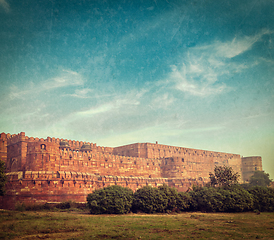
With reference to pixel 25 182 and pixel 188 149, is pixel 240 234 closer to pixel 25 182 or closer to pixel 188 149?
pixel 25 182

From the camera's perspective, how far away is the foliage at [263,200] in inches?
1009

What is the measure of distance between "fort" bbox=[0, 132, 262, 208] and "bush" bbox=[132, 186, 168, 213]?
8.57 metres

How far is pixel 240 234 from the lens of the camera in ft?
44.7

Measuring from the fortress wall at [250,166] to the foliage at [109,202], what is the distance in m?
58.3

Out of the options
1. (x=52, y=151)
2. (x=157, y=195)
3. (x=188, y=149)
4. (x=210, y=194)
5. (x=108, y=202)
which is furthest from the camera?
(x=188, y=149)

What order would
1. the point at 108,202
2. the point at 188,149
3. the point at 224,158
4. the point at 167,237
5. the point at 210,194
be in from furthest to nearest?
the point at 224,158 < the point at 188,149 < the point at 210,194 < the point at 108,202 < the point at 167,237

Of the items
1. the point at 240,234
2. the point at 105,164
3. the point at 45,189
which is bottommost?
the point at 240,234

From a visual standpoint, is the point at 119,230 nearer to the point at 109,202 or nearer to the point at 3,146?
the point at 109,202

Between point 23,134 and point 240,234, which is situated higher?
point 23,134

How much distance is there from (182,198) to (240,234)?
1090cm

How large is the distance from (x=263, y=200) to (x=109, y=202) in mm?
16378

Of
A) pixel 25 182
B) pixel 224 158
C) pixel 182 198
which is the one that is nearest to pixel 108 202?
pixel 182 198

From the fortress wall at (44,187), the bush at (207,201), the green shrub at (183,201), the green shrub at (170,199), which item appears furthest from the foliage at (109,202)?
the bush at (207,201)

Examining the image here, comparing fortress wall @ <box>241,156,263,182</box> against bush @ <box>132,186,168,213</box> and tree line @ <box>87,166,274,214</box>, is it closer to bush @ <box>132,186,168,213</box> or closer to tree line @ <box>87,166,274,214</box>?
tree line @ <box>87,166,274,214</box>
